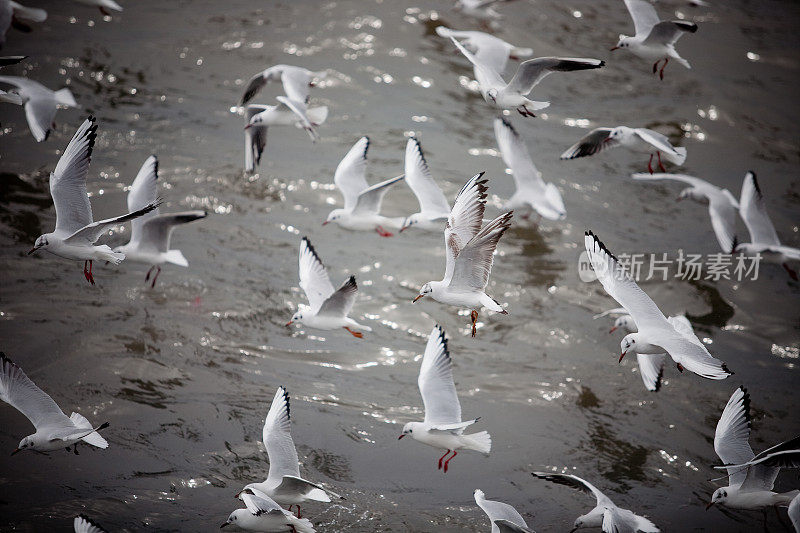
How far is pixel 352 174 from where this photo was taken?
9875 mm

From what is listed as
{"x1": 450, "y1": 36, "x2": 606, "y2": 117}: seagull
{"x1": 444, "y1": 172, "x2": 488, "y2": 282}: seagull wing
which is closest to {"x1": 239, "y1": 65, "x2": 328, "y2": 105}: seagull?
{"x1": 450, "y1": 36, "x2": 606, "y2": 117}: seagull

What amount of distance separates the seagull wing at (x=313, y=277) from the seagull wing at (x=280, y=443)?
1.61 meters

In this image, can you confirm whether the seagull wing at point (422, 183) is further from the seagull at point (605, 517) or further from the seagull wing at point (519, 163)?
the seagull at point (605, 517)

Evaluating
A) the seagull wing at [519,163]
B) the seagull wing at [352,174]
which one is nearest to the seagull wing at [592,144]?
the seagull wing at [519,163]

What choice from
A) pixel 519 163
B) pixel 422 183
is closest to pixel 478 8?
pixel 519 163

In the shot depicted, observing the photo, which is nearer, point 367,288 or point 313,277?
point 313,277

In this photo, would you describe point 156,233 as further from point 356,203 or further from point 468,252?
point 468,252

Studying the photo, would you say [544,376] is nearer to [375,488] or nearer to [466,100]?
→ [375,488]

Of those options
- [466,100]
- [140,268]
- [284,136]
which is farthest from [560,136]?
[140,268]

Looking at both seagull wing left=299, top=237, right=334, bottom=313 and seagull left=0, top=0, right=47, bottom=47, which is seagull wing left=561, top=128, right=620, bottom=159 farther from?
seagull left=0, top=0, right=47, bottom=47

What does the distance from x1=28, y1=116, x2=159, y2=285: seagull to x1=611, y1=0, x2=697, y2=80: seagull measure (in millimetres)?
5857

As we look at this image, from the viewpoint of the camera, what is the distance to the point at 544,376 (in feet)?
29.0

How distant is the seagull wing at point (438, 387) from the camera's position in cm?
686

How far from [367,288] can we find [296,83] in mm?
2746
